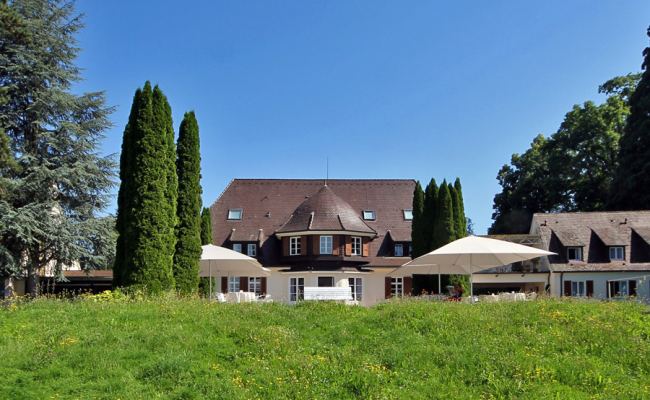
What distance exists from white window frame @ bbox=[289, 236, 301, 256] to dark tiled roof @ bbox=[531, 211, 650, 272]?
627 inches

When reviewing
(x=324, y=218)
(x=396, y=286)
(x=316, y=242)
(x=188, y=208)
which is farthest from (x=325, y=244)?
(x=188, y=208)

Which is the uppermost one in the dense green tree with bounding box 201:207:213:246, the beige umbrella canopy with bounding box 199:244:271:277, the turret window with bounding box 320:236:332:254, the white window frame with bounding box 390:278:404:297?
the dense green tree with bounding box 201:207:213:246

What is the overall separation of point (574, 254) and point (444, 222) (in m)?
11.3

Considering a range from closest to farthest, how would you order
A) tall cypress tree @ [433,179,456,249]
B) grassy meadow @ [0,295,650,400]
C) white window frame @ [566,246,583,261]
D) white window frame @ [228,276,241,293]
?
1. grassy meadow @ [0,295,650,400]
2. tall cypress tree @ [433,179,456,249]
3. white window frame @ [566,246,583,261]
4. white window frame @ [228,276,241,293]

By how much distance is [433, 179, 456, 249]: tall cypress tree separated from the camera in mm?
30844

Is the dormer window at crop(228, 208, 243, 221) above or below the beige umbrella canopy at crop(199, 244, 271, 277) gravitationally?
above

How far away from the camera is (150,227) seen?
19.3m

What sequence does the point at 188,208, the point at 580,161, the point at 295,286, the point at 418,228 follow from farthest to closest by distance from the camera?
the point at 580,161, the point at 295,286, the point at 418,228, the point at 188,208

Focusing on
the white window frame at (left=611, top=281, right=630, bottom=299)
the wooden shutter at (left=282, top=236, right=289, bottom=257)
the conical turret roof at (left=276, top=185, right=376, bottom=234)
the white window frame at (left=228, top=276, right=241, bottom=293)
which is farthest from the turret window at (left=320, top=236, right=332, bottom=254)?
the white window frame at (left=611, top=281, right=630, bottom=299)

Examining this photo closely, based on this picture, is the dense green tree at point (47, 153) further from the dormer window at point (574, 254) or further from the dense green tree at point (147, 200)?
the dormer window at point (574, 254)

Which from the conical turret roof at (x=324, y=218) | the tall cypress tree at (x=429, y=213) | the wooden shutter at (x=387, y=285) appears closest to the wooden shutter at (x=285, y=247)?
the conical turret roof at (x=324, y=218)

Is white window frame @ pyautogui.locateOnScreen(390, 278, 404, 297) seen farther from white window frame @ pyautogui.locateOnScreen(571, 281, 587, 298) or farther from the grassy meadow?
the grassy meadow

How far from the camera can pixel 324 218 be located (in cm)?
3522

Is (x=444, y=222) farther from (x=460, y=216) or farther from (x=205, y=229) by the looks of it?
(x=205, y=229)
